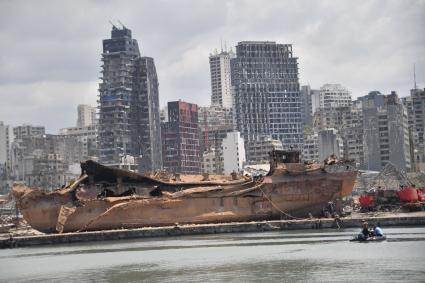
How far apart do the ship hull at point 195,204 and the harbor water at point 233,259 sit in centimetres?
464

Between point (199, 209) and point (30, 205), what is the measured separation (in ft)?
41.9

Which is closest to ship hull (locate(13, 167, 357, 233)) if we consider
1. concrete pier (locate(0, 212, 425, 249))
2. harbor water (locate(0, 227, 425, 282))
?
concrete pier (locate(0, 212, 425, 249))

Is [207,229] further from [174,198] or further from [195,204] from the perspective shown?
[174,198]

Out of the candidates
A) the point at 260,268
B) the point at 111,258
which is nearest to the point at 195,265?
the point at 260,268

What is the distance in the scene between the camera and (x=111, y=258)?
5438 centimetres

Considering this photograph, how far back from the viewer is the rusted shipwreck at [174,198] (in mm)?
69938

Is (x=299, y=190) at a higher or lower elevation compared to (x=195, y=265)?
higher

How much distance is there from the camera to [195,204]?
71.4 m

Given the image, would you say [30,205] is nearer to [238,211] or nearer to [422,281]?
[238,211]

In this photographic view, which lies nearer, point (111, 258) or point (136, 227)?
point (111, 258)

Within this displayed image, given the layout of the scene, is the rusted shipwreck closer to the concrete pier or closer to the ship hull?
the ship hull

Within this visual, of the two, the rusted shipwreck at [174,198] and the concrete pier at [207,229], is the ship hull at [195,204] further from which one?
the concrete pier at [207,229]

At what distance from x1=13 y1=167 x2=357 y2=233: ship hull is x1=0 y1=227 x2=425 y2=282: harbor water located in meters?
4.64

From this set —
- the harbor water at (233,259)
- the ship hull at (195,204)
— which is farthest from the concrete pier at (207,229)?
the ship hull at (195,204)
